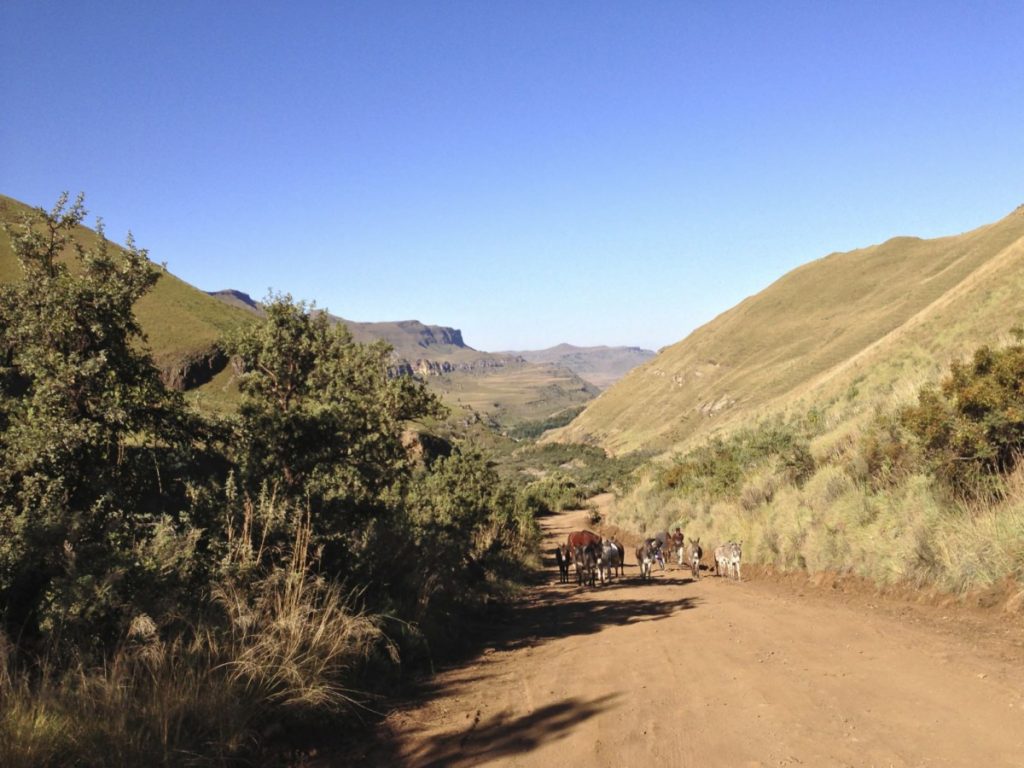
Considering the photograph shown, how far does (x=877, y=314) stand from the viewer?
234 feet

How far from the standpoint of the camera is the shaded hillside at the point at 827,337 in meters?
32.5

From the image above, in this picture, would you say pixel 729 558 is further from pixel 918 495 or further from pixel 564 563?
pixel 564 563

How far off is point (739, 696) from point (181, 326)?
55.0 metres

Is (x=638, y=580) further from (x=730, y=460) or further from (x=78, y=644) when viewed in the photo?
(x=78, y=644)

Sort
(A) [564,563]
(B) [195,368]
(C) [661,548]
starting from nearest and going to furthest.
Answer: (A) [564,563] < (C) [661,548] < (B) [195,368]

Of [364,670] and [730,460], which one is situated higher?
[730,460]

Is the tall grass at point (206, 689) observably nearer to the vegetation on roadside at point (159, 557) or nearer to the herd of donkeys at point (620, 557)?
the vegetation on roadside at point (159, 557)

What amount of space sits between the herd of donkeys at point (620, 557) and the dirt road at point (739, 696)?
5.24 meters

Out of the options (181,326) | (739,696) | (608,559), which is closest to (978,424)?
(739,696)

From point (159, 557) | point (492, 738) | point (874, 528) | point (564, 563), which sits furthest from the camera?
point (564, 563)

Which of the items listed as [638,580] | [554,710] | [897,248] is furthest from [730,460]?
[897,248]

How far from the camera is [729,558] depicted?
47.9 feet

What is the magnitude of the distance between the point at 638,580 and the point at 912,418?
7.52 metres

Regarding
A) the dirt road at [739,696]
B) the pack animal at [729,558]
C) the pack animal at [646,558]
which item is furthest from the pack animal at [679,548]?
the dirt road at [739,696]
